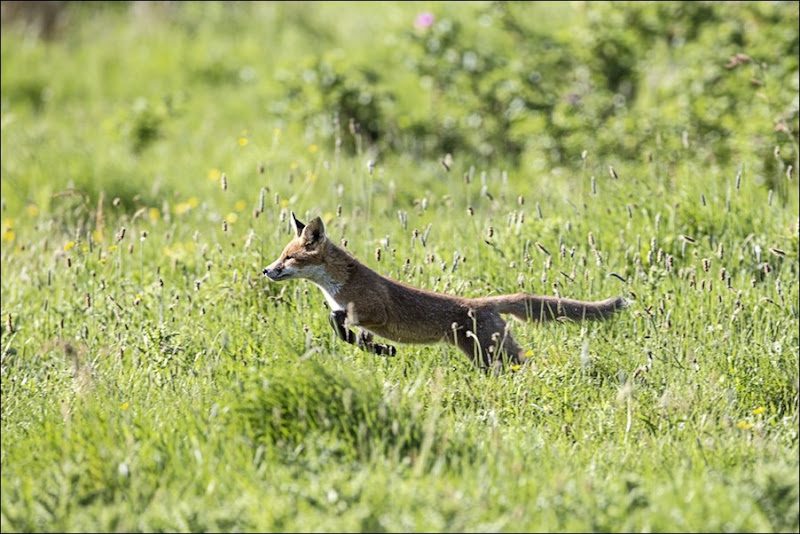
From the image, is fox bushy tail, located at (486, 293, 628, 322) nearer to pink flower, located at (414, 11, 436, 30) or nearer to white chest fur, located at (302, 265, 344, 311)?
white chest fur, located at (302, 265, 344, 311)

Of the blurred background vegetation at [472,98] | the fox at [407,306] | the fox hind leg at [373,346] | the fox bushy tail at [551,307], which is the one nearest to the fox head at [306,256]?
the fox at [407,306]

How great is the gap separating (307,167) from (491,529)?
22.3 ft

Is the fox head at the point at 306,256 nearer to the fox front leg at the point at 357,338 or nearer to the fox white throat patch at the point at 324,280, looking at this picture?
the fox white throat patch at the point at 324,280

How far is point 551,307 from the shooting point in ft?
21.1

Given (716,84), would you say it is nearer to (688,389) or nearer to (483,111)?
(483,111)

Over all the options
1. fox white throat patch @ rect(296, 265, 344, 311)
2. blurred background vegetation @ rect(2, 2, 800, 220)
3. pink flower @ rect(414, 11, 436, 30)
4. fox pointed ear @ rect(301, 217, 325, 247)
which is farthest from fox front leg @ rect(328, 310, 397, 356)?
pink flower @ rect(414, 11, 436, 30)

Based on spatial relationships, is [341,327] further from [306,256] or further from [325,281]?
[306,256]

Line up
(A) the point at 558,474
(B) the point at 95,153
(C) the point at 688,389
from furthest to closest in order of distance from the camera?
(B) the point at 95,153 < (C) the point at 688,389 < (A) the point at 558,474

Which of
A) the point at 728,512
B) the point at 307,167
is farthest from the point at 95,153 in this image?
the point at 728,512

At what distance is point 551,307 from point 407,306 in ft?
2.67

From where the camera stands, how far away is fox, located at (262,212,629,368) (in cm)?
637

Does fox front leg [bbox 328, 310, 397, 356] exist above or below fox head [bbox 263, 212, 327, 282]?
below

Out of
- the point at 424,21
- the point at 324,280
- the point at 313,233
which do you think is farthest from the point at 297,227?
the point at 424,21

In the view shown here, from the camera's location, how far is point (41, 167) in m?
11.0
